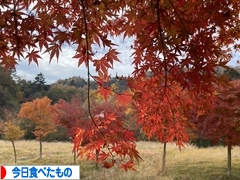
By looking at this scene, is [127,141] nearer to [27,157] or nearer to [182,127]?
[182,127]

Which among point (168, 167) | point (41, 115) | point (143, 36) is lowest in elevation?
point (168, 167)

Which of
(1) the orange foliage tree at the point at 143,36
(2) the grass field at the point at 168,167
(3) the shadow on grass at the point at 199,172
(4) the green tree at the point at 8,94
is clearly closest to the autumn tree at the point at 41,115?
(2) the grass field at the point at 168,167

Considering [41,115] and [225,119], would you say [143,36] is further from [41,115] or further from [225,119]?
[41,115]

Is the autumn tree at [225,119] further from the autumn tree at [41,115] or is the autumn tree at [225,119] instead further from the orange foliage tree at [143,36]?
the autumn tree at [41,115]

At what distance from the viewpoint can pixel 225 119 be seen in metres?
7.76

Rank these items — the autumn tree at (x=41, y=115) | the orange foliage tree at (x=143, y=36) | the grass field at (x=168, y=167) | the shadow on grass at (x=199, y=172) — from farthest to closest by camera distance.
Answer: the autumn tree at (x=41, y=115) < the grass field at (x=168, y=167) < the shadow on grass at (x=199, y=172) < the orange foliage tree at (x=143, y=36)

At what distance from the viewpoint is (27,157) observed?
14.7m

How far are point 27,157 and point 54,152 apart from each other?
151 cm

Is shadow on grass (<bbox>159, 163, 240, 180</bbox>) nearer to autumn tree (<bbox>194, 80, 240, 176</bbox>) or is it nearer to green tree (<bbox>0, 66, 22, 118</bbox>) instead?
autumn tree (<bbox>194, 80, 240, 176</bbox>)

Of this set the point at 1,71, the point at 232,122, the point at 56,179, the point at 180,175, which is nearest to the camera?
the point at 56,179

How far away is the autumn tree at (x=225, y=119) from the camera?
7.45 meters

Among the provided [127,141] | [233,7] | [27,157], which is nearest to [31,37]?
[127,141]

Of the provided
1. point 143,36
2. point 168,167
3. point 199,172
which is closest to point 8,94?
point 168,167

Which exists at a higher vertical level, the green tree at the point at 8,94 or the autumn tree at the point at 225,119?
the green tree at the point at 8,94
